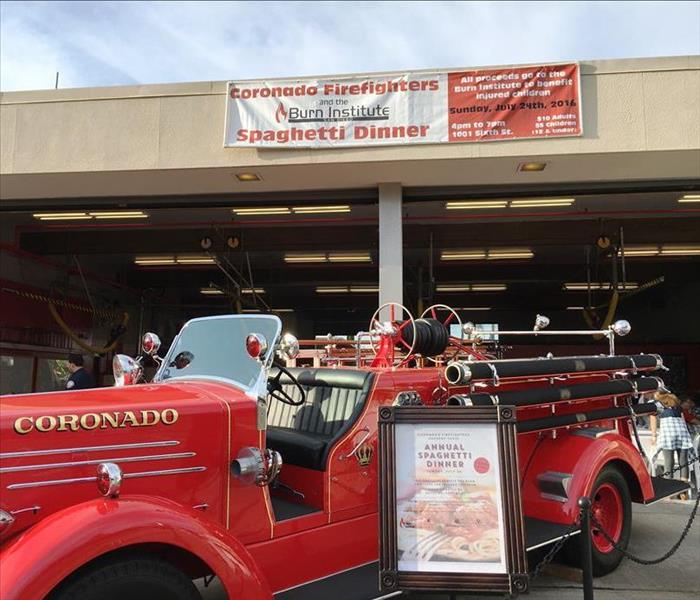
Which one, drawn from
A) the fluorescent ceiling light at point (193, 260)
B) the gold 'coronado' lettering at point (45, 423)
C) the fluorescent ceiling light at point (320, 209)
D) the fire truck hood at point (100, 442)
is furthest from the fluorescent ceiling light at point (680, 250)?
the gold 'coronado' lettering at point (45, 423)

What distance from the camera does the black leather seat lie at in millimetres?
3561

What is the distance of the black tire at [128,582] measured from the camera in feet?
7.10

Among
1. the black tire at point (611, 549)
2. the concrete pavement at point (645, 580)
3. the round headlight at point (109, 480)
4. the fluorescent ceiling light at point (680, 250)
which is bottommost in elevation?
the concrete pavement at point (645, 580)

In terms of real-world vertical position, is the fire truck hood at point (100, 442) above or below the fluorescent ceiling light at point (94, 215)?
below

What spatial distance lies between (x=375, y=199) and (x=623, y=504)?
582 cm

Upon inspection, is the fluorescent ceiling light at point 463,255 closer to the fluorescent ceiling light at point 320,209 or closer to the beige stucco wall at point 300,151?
the fluorescent ceiling light at point 320,209

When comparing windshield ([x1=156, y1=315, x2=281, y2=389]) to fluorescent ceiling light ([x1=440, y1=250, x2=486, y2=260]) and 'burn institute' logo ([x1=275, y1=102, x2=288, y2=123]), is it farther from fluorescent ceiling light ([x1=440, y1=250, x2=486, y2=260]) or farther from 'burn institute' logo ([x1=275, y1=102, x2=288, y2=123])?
fluorescent ceiling light ([x1=440, y1=250, x2=486, y2=260])

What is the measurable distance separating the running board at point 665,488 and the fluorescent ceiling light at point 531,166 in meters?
4.35

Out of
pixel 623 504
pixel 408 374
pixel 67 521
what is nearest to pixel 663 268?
pixel 623 504

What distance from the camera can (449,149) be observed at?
766 cm

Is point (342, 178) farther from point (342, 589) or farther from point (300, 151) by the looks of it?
point (342, 589)

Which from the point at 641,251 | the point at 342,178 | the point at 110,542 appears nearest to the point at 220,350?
the point at 110,542

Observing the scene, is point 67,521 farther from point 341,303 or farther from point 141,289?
point 341,303

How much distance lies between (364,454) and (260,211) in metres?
7.19
